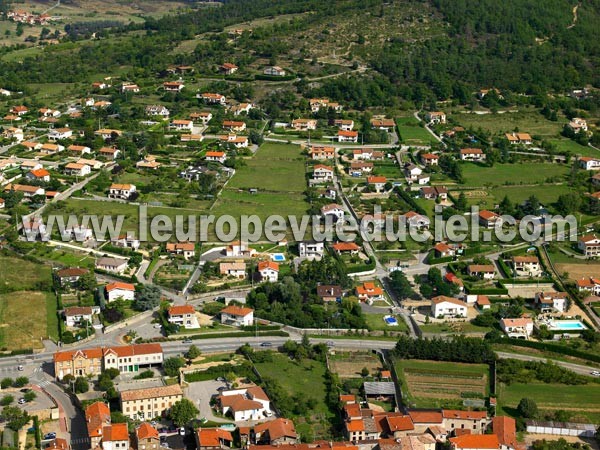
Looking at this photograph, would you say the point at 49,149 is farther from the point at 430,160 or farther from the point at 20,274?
the point at 430,160

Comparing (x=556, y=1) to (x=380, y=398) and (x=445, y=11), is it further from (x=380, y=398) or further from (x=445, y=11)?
(x=380, y=398)

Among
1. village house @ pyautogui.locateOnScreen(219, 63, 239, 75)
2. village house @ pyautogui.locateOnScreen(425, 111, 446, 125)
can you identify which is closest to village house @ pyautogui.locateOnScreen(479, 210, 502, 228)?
village house @ pyautogui.locateOnScreen(425, 111, 446, 125)

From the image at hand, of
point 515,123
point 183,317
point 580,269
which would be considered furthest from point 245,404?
point 515,123

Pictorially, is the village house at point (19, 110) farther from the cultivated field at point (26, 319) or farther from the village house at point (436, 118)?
the cultivated field at point (26, 319)

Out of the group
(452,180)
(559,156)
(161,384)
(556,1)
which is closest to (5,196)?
(161,384)

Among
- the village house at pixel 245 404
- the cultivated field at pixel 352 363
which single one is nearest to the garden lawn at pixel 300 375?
the cultivated field at pixel 352 363

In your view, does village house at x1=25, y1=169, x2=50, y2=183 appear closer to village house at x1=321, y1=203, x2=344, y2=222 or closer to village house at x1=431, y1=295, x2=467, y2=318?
village house at x1=321, y1=203, x2=344, y2=222
